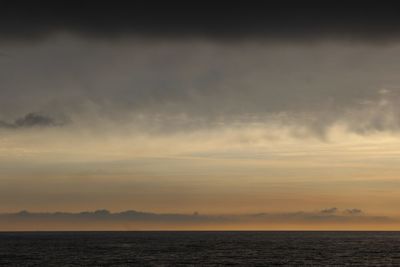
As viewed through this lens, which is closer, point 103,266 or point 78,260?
point 103,266

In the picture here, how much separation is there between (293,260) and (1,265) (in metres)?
55.1

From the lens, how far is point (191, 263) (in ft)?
343

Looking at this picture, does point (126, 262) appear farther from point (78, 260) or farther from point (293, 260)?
point (293, 260)

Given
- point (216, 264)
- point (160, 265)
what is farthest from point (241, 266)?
point (160, 265)

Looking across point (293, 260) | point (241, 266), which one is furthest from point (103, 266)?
point (293, 260)

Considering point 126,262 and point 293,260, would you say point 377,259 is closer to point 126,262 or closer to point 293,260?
point 293,260

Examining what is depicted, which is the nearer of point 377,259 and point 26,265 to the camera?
point 26,265

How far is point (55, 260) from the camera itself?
113 meters

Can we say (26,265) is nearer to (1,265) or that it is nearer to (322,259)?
(1,265)

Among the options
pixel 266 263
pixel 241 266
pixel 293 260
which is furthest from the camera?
pixel 293 260

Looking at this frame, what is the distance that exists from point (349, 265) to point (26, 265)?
191ft

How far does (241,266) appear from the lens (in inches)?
3851

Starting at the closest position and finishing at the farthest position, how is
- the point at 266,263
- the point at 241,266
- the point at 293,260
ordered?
the point at 241,266 → the point at 266,263 → the point at 293,260

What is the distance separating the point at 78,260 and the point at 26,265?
12.5 m
